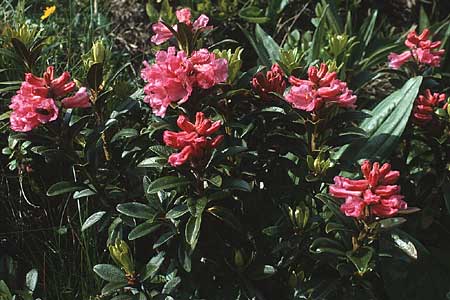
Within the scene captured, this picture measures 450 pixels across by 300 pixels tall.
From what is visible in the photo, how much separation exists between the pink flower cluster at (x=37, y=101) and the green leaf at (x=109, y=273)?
0.48 meters

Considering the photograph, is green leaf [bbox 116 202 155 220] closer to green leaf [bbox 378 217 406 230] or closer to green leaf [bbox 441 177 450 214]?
green leaf [bbox 378 217 406 230]

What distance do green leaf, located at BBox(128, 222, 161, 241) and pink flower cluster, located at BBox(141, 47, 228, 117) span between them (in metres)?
0.35

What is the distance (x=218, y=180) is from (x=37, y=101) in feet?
1.92

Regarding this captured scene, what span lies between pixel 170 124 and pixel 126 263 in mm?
446

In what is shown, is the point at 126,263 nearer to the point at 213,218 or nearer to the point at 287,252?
the point at 213,218

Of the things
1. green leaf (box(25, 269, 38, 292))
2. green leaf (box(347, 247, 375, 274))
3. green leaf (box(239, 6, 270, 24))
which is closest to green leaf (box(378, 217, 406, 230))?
green leaf (box(347, 247, 375, 274))

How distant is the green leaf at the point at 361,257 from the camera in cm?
217

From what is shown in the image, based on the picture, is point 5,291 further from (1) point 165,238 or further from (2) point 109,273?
(1) point 165,238

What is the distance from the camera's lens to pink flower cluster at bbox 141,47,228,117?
2.20m

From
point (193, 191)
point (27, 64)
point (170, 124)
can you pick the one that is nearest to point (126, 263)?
point (193, 191)

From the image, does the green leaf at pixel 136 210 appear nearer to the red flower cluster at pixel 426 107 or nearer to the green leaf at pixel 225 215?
the green leaf at pixel 225 215

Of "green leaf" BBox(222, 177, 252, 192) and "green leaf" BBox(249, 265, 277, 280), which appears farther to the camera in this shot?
"green leaf" BBox(249, 265, 277, 280)

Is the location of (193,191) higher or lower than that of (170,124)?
lower

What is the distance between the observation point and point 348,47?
139 inches
